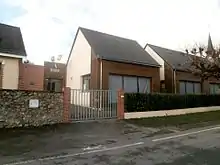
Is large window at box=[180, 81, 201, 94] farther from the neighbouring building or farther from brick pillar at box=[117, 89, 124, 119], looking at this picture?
the neighbouring building

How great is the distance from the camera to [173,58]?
30641 mm

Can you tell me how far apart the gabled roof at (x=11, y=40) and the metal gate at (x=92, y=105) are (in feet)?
17.1

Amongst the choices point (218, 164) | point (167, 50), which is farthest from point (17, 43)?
point (167, 50)

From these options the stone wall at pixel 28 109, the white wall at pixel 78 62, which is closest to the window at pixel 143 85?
the white wall at pixel 78 62

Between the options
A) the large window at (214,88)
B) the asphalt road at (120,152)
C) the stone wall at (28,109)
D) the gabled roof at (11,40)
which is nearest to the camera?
the asphalt road at (120,152)

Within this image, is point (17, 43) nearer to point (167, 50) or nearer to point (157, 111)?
point (157, 111)

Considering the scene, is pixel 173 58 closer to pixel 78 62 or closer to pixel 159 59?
pixel 159 59

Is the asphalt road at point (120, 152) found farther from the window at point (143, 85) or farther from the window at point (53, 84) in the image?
the window at point (53, 84)

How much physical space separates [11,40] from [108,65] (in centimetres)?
764

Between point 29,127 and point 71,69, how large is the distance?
14.5 m

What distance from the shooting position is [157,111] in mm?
19297

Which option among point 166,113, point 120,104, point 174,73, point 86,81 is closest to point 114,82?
point 86,81

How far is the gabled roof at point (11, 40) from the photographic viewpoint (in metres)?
17.3

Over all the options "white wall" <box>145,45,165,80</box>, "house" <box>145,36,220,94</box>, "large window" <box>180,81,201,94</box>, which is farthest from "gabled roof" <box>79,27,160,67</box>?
"large window" <box>180,81,201,94</box>
